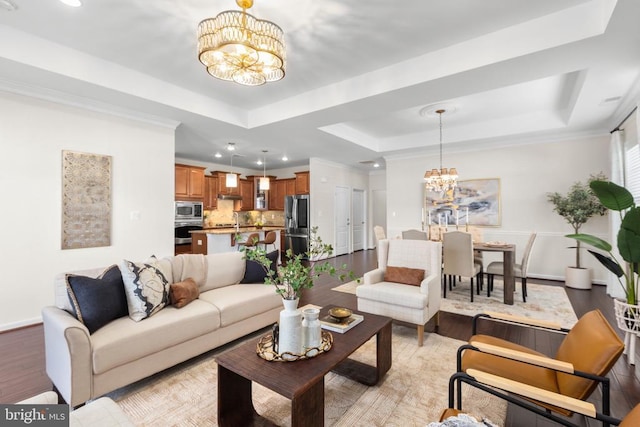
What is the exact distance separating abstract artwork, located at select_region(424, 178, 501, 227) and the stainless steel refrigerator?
3138 mm

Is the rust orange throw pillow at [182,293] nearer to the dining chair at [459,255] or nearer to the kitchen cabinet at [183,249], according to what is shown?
the dining chair at [459,255]

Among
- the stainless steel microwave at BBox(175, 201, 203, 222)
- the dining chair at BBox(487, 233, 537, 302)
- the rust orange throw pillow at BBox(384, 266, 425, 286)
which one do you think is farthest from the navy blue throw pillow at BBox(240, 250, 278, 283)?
the stainless steel microwave at BBox(175, 201, 203, 222)

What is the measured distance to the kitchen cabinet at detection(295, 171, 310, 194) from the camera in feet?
25.8

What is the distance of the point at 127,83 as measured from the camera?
337cm

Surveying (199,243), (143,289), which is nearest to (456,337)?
(143,289)

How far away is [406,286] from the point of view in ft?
10.4

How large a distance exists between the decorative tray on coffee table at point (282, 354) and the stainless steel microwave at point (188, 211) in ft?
18.2

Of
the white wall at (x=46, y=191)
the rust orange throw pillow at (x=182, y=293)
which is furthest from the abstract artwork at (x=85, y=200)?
the rust orange throw pillow at (x=182, y=293)

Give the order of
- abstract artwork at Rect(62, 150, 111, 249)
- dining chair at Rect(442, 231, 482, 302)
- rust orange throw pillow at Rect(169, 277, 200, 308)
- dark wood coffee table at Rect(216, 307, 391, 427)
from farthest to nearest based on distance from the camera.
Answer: dining chair at Rect(442, 231, 482, 302) → abstract artwork at Rect(62, 150, 111, 249) → rust orange throw pillow at Rect(169, 277, 200, 308) → dark wood coffee table at Rect(216, 307, 391, 427)

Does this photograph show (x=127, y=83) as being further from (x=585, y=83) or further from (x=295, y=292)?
(x=585, y=83)

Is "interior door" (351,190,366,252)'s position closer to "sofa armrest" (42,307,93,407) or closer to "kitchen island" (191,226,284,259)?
"kitchen island" (191,226,284,259)

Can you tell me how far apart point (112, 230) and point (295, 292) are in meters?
3.40

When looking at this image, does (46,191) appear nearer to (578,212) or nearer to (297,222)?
(297,222)

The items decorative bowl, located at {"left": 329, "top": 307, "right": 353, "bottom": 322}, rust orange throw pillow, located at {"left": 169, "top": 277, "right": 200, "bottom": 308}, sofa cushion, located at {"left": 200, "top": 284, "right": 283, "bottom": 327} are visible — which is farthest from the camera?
sofa cushion, located at {"left": 200, "top": 284, "right": 283, "bottom": 327}
